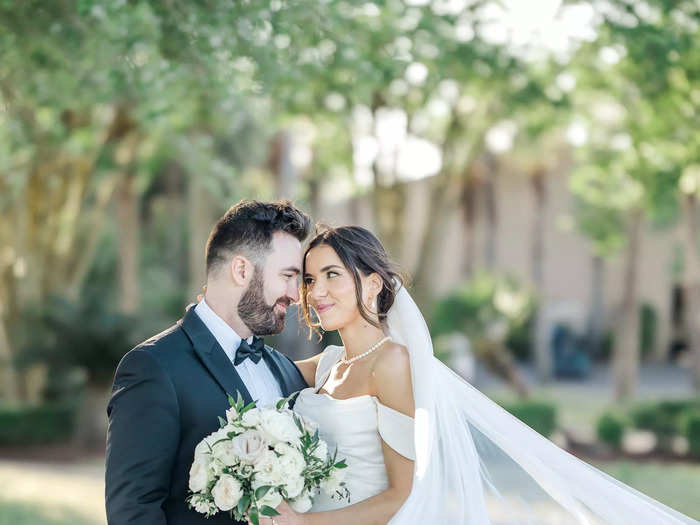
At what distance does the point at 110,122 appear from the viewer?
620 inches

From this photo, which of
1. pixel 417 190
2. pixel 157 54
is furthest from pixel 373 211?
pixel 417 190

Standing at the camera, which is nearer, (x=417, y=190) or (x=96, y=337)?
(x=96, y=337)

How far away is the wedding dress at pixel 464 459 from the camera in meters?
3.32

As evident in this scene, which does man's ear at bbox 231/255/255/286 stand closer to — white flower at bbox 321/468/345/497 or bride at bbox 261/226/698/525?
bride at bbox 261/226/698/525

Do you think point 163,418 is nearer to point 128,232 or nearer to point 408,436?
point 408,436

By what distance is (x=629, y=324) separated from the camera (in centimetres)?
1717

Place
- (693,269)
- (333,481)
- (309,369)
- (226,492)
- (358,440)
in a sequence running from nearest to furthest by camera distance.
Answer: (226,492) → (333,481) → (358,440) → (309,369) → (693,269)

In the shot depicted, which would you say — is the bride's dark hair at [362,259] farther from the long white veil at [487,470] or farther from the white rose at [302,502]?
the white rose at [302,502]

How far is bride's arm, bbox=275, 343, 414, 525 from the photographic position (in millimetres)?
3301

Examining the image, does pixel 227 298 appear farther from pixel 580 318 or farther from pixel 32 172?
pixel 580 318

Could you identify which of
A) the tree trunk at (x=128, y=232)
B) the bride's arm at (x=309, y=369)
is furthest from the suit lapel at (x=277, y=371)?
the tree trunk at (x=128, y=232)

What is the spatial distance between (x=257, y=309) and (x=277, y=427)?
2.19ft

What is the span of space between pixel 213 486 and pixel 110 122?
1380 cm

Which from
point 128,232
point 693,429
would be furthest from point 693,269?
point 128,232
